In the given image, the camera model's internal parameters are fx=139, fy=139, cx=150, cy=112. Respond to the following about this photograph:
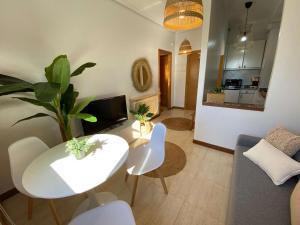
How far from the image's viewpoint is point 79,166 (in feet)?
3.73

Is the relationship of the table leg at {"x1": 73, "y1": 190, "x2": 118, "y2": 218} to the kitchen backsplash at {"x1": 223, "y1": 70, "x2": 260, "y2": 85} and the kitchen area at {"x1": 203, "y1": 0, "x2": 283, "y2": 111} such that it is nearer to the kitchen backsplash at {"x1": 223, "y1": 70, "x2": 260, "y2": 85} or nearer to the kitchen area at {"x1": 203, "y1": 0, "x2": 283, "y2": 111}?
the kitchen area at {"x1": 203, "y1": 0, "x2": 283, "y2": 111}

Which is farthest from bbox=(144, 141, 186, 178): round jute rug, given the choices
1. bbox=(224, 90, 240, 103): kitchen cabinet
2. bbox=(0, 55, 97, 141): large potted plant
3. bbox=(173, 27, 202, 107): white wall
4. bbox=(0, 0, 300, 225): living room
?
bbox=(224, 90, 240, 103): kitchen cabinet

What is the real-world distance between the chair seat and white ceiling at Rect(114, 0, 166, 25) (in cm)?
→ 276

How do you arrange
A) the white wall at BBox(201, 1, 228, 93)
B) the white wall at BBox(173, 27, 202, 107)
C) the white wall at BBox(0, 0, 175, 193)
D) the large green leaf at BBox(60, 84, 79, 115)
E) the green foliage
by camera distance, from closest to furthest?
the white wall at BBox(0, 0, 175, 193) → the large green leaf at BBox(60, 84, 79, 115) → the white wall at BBox(201, 1, 228, 93) → the green foliage → the white wall at BBox(173, 27, 202, 107)

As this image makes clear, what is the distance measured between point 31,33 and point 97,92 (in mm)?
1162

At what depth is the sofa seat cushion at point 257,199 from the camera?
3.30ft

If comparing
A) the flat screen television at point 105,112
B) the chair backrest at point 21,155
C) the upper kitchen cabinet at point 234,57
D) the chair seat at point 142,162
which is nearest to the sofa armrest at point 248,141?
the chair seat at point 142,162

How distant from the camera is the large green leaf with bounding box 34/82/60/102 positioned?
1097 mm

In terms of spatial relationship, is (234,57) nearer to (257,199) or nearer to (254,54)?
(254,54)

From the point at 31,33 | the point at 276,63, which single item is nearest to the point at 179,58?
the point at 276,63

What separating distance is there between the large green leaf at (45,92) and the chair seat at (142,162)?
3.28 ft

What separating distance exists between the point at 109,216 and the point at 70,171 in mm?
447

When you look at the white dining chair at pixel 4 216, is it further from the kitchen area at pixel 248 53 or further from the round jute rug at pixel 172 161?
the kitchen area at pixel 248 53

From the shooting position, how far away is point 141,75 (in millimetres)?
3555
